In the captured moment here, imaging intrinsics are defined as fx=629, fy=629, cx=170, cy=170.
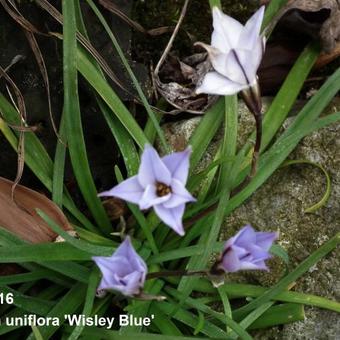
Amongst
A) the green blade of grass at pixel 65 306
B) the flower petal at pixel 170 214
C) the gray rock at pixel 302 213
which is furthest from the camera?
the gray rock at pixel 302 213

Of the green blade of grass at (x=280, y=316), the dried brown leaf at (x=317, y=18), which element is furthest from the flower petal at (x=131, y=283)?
the dried brown leaf at (x=317, y=18)

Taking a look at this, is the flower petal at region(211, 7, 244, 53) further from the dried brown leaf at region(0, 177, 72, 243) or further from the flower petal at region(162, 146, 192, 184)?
the dried brown leaf at region(0, 177, 72, 243)

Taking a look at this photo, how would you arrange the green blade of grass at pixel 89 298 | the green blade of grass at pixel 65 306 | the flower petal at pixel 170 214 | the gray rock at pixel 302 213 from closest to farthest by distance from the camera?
the flower petal at pixel 170 214 < the green blade of grass at pixel 89 298 < the green blade of grass at pixel 65 306 < the gray rock at pixel 302 213

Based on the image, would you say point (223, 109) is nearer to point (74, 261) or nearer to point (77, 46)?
point (77, 46)

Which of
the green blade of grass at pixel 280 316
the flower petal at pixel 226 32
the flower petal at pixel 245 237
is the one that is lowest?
the green blade of grass at pixel 280 316

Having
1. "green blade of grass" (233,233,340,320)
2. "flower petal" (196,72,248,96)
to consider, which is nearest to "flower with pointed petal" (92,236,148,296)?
"flower petal" (196,72,248,96)

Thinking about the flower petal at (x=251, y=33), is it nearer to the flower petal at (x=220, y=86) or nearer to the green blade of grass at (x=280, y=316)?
the flower petal at (x=220, y=86)
